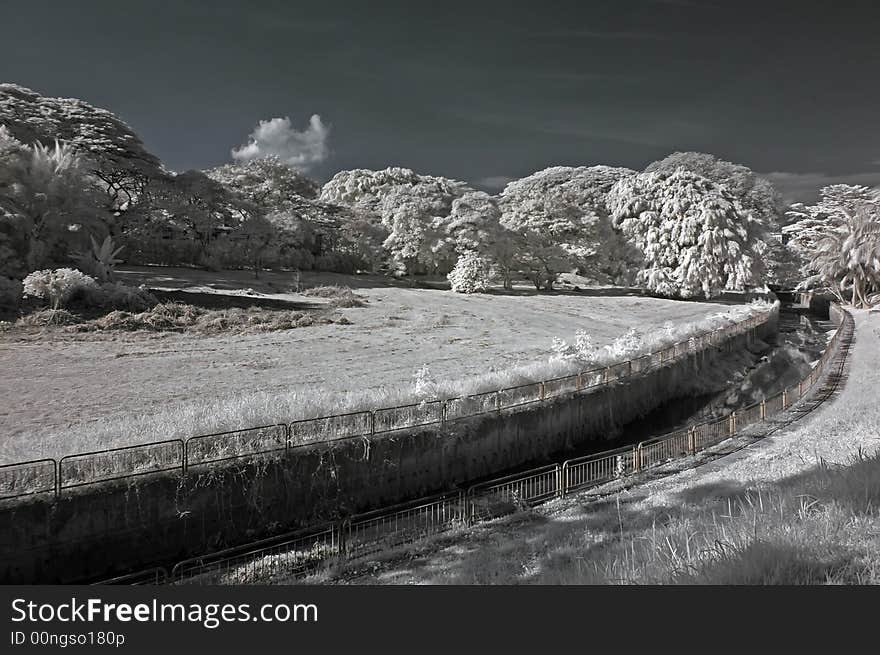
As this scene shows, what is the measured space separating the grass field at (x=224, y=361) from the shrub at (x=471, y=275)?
7610 millimetres

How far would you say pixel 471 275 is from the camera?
123ft

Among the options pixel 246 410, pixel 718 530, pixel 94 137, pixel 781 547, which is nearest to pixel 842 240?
pixel 718 530

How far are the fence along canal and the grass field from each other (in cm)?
222

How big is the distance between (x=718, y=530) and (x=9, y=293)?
801 inches

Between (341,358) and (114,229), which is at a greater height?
(114,229)

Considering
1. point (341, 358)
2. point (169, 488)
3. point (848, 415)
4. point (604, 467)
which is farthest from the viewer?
point (341, 358)

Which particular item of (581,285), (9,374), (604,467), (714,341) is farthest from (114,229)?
(581,285)

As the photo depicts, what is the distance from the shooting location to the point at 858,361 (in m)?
18.5

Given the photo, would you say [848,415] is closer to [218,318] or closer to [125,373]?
[125,373]

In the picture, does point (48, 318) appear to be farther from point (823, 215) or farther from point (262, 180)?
point (823, 215)

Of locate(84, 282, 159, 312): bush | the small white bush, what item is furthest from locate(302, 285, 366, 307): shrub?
the small white bush

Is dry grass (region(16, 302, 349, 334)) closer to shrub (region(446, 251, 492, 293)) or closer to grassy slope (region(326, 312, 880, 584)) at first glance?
grassy slope (region(326, 312, 880, 584))

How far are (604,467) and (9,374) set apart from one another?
43.1ft

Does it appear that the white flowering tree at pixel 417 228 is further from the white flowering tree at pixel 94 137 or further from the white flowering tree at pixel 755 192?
the white flowering tree at pixel 755 192
